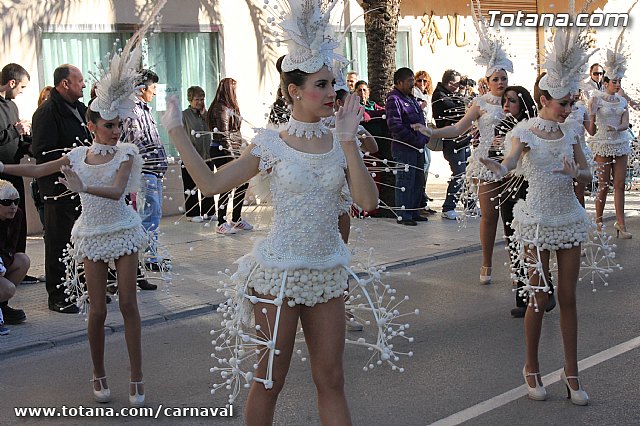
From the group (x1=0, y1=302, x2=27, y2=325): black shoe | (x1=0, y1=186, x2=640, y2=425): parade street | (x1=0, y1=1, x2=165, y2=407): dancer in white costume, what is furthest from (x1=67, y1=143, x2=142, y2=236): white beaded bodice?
(x1=0, y1=302, x2=27, y2=325): black shoe

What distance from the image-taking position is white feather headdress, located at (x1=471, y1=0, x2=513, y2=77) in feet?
30.7

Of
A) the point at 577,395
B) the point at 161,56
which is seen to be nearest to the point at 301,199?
the point at 577,395

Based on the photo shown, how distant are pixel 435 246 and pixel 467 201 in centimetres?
217

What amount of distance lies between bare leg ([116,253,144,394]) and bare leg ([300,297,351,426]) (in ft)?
6.44

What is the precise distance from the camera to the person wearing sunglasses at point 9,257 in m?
7.81

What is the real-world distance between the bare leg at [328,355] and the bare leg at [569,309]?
2018mm

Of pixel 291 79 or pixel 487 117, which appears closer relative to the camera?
pixel 291 79

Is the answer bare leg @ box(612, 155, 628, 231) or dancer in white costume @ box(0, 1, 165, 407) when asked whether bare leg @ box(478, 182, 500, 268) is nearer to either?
bare leg @ box(612, 155, 628, 231)

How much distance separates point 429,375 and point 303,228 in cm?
256

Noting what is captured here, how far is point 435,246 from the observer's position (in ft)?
38.7

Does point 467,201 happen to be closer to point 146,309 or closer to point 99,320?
point 146,309

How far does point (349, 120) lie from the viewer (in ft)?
13.6

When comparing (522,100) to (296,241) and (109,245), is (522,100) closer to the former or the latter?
(109,245)


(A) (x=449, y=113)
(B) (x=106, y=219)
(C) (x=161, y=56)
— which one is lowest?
(B) (x=106, y=219)
